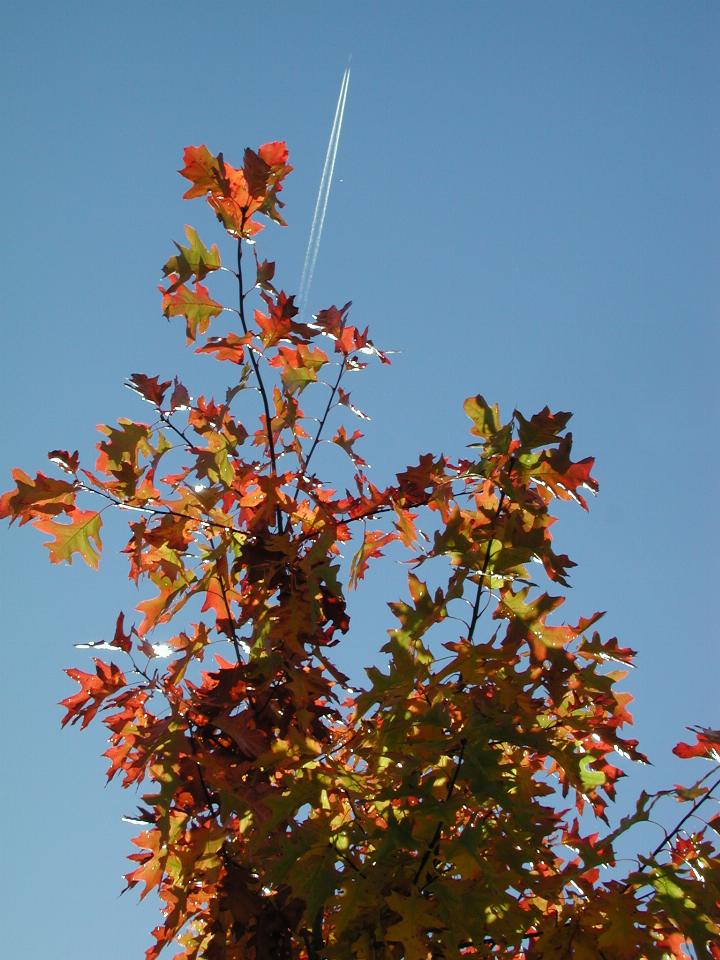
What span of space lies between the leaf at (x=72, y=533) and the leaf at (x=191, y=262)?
0.83 m

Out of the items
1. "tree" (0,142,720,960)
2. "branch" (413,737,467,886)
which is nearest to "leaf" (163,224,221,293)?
"tree" (0,142,720,960)

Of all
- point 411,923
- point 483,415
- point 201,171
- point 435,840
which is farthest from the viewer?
point 201,171

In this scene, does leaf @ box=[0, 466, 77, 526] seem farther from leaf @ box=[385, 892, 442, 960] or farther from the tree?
leaf @ box=[385, 892, 442, 960]

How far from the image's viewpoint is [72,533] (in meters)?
3.19

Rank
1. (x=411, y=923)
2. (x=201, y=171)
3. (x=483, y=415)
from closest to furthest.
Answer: (x=411, y=923), (x=483, y=415), (x=201, y=171)

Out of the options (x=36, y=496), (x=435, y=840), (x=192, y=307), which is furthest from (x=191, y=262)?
(x=435, y=840)

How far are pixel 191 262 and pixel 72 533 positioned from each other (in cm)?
102

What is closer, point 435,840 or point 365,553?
point 435,840

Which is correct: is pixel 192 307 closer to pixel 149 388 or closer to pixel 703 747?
pixel 149 388

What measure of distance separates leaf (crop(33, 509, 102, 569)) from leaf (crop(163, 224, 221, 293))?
0.83m

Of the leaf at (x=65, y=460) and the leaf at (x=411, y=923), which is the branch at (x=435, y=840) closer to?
the leaf at (x=411, y=923)

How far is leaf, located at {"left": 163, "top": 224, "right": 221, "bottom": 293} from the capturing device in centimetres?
317

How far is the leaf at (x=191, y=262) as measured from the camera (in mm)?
3170

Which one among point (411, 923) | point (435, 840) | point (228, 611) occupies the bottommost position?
point (411, 923)
